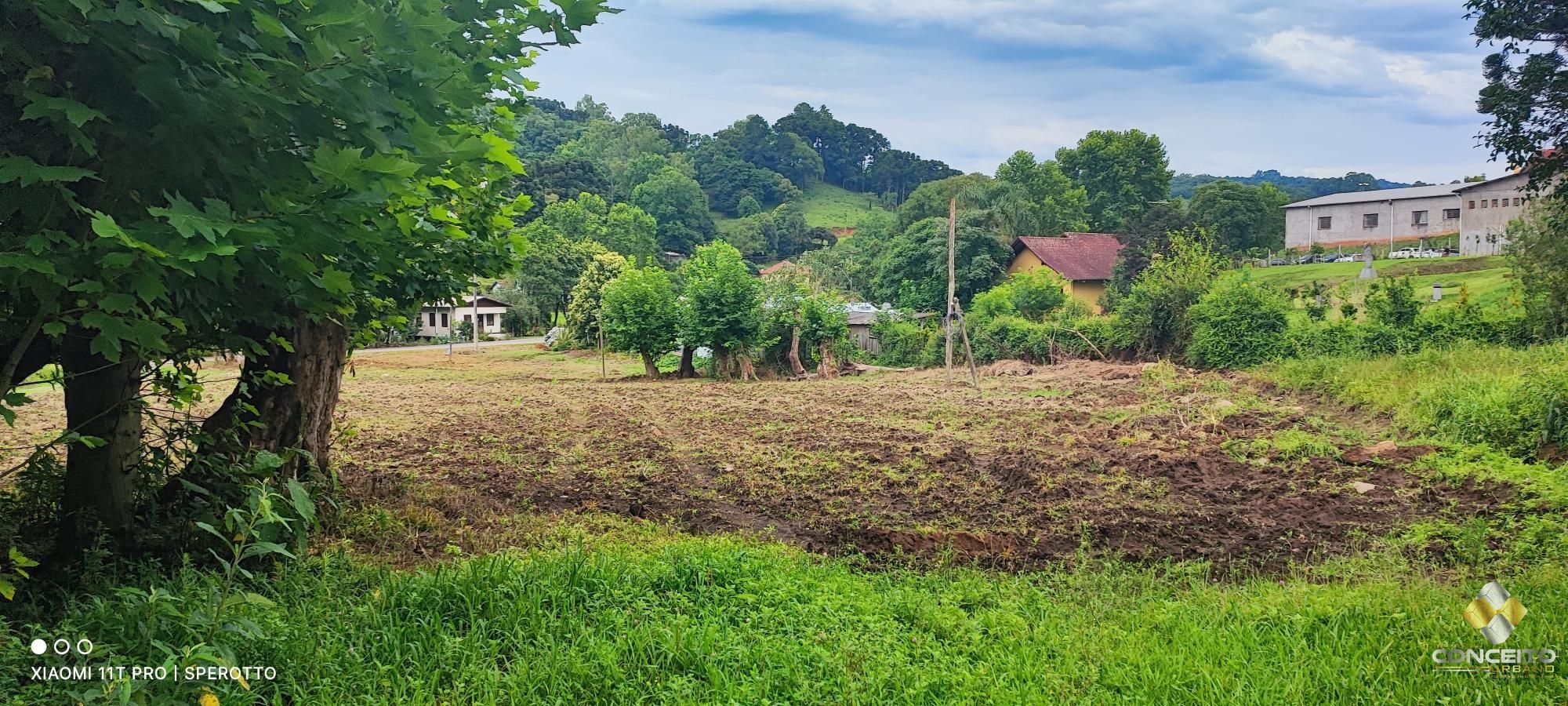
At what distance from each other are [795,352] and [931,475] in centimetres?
1450

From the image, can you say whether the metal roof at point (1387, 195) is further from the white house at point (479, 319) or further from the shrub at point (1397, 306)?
the white house at point (479, 319)

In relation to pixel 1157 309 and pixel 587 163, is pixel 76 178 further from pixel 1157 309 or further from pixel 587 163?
pixel 587 163

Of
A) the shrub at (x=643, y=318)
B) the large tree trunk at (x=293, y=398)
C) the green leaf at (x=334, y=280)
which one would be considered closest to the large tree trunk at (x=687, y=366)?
the shrub at (x=643, y=318)

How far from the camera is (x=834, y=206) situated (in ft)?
290

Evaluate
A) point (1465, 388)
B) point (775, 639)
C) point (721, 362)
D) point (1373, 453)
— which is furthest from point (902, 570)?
point (721, 362)

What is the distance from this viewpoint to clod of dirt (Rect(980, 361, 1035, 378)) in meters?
21.0

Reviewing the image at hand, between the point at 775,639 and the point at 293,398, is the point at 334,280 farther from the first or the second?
the point at 293,398

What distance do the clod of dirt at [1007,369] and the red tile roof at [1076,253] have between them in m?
14.4

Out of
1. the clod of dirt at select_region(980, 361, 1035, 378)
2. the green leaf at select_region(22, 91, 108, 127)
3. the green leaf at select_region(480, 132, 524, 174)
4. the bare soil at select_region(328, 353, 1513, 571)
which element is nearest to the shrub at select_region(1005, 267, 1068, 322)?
the clod of dirt at select_region(980, 361, 1035, 378)

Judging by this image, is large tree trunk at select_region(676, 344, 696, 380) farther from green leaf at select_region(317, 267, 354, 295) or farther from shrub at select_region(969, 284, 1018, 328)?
green leaf at select_region(317, 267, 354, 295)

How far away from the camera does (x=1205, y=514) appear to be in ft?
22.6

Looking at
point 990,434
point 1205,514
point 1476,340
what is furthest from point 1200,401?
point 1205,514

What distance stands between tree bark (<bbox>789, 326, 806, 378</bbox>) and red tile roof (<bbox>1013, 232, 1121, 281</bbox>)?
16.5 meters

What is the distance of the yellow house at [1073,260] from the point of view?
36.6 m
